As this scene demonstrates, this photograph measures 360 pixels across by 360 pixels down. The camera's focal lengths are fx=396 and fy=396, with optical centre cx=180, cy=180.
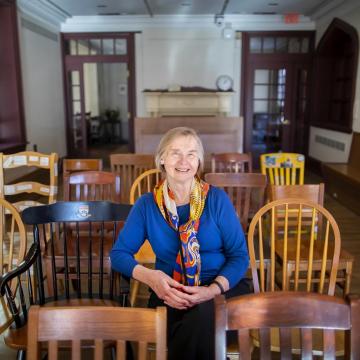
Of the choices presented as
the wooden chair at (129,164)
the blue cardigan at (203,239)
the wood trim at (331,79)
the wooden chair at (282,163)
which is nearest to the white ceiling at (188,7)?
the wood trim at (331,79)

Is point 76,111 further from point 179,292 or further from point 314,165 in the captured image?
point 179,292

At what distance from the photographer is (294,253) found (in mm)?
2379

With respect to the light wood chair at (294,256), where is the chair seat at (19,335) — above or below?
below

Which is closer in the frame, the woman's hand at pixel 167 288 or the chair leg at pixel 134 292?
the woman's hand at pixel 167 288

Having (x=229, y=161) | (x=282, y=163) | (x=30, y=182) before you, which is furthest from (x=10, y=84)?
(x=282, y=163)

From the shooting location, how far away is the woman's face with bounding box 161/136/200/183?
167 centimetres

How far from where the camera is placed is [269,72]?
8.24 meters

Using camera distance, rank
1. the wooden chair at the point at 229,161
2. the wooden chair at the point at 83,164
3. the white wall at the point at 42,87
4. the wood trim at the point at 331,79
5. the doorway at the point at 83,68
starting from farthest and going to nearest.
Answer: the doorway at the point at 83,68 < the wood trim at the point at 331,79 < the white wall at the point at 42,87 < the wooden chair at the point at 229,161 < the wooden chair at the point at 83,164

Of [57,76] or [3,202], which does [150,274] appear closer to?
[3,202]

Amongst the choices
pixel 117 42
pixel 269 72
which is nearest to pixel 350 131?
pixel 269 72

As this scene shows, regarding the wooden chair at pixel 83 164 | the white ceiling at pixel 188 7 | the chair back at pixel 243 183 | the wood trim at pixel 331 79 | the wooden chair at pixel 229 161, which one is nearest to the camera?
the chair back at pixel 243 183

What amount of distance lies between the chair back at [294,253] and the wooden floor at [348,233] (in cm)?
48

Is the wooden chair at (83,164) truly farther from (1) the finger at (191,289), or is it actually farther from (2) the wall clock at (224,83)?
(2) the wall clock at (224,83)

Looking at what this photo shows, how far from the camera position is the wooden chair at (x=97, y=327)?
3.17ft
